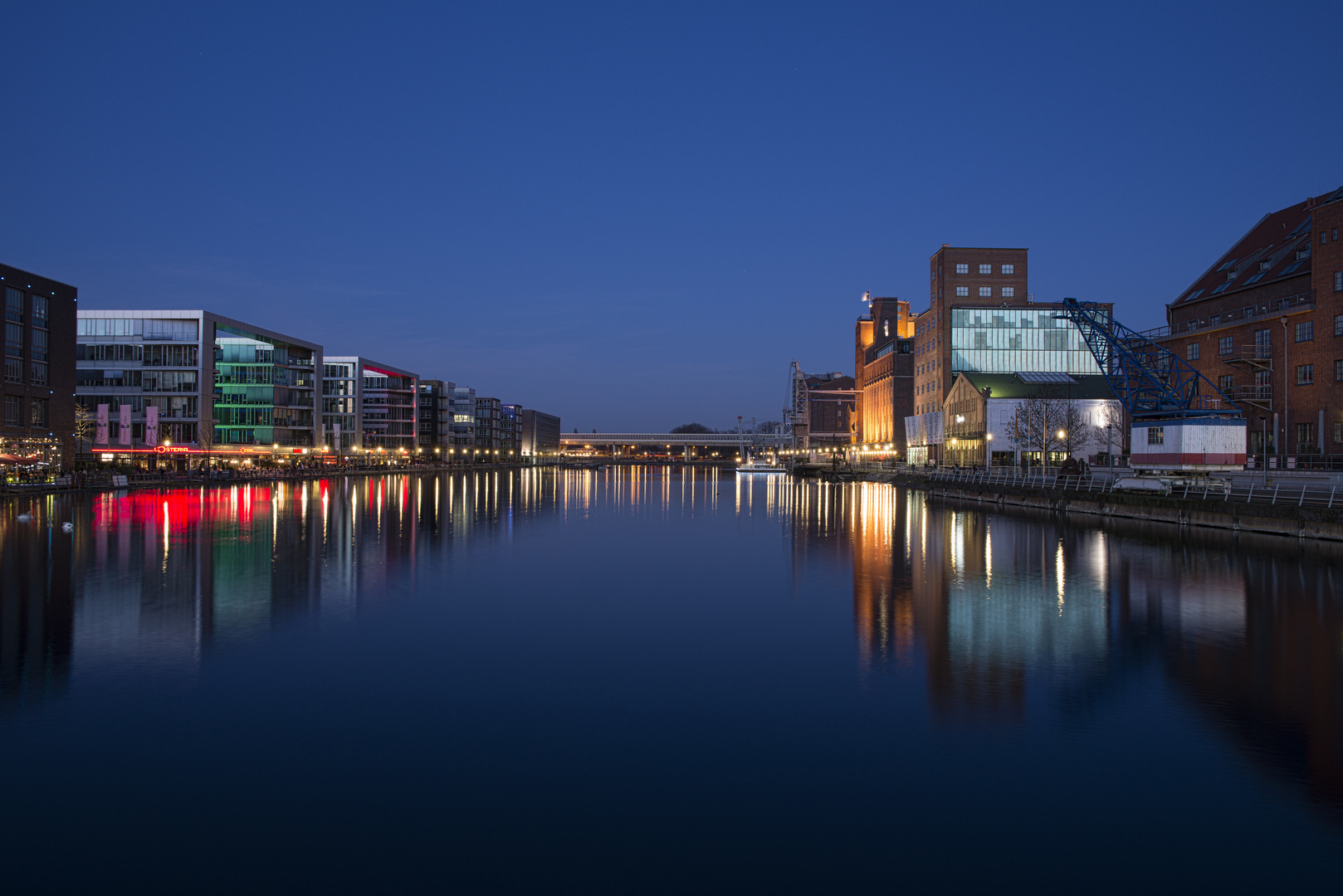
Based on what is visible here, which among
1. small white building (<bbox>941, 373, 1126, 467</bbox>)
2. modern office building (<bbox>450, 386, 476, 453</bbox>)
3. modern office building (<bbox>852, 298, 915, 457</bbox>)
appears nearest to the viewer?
small white building (<bbox>941, 373, 1126, 467</bbox>)

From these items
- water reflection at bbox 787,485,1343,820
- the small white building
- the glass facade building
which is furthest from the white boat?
water reflection at bbox 787,485,1343,820

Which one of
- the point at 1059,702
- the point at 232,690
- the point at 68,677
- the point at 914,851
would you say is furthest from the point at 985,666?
the point at 68,677

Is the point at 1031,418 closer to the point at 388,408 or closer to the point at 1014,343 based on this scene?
the point at 1014,343

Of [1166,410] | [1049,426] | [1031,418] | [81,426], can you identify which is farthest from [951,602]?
[81,426]

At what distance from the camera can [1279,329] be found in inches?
2227

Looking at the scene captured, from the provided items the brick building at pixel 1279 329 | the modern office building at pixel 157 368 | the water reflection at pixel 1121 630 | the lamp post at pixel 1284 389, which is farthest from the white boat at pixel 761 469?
the water reflection at pixel 1121 630

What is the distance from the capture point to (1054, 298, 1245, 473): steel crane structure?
43.0 meters

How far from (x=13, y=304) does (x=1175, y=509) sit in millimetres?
77656

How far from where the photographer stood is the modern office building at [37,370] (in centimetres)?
6106

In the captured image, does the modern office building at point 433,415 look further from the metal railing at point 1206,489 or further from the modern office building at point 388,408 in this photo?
the metal railing at point 1206,489

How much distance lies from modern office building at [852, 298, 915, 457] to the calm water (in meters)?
106

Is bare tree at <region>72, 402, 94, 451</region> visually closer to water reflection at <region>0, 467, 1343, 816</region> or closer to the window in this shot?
the window

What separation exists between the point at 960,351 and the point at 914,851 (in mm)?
95258

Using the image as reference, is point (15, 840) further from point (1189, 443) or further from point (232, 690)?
point (1189, 443)
